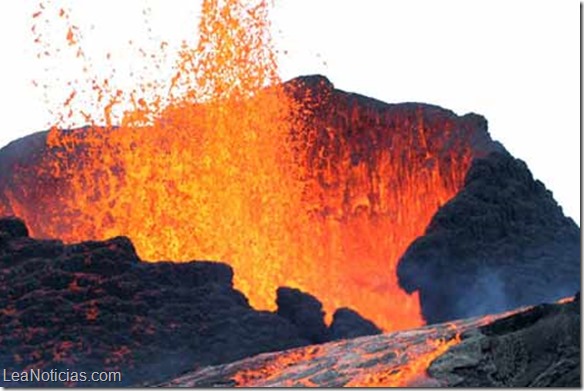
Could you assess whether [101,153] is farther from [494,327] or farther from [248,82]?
[494,327]

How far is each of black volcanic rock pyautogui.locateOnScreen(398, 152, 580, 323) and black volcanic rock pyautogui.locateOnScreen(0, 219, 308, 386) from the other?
8293 millimetres

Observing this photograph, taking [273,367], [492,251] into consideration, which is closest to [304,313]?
[492,251]

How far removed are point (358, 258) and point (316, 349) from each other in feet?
75.4

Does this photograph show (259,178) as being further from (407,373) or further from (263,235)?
(407,373)

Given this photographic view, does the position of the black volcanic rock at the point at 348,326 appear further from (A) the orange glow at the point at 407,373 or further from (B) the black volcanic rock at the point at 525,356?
(B) the black volcanic rock at the point at 525,356

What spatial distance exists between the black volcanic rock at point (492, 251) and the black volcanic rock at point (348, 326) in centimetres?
414

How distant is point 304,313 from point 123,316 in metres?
5.80

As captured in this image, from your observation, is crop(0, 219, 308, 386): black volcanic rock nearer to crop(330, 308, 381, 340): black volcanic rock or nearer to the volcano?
the volcano

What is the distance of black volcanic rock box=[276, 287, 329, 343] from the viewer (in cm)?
4184

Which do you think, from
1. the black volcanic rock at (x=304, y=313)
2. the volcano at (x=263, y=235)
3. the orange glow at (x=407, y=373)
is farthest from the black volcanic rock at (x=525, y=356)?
the black volcanic rock at (x=304, y=313)

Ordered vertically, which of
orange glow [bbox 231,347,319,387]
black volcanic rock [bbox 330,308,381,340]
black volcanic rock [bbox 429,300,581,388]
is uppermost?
black volcanic rock [bbox 330,308,381,340]

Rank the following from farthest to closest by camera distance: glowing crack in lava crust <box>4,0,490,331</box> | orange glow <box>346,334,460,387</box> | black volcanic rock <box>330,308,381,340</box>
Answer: glowing crack in lava crust <box>4,0,490,331</box> → black volcanic rock <box>330,308,381,340</box> → orange glow <box>346,334,460,387</box>

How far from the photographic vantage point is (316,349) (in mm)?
33656

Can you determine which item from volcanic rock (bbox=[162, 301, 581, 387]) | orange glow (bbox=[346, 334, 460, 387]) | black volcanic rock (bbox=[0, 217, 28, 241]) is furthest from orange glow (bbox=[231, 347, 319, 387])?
black volcanic rock (bbox=[0, 217, 28, 241])
